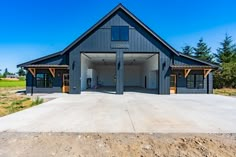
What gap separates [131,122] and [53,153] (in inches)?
138

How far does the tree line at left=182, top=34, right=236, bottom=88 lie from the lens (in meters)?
30.5

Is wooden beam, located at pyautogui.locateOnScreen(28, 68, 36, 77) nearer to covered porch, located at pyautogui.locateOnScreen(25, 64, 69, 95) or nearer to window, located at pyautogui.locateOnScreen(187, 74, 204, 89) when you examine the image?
→ covered porch, located at pyautogui.locateOnScreen(25, 64, 69, 95)

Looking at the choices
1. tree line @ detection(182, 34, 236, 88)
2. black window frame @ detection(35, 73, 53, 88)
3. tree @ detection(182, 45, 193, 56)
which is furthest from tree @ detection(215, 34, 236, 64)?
black window frame @ detection(35, 73, 53, 88)

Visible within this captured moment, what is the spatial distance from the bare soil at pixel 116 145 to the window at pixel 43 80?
50.0 ft

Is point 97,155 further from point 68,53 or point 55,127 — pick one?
point 68,53

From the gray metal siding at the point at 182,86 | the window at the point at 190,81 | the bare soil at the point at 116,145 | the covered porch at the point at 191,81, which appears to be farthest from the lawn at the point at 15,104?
the window at the point at 190,81

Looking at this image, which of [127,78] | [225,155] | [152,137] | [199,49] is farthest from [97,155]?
[199,49]

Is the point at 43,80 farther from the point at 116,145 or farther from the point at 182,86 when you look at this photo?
the point at 116,145

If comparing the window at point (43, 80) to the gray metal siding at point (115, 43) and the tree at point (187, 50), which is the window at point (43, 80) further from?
the tree at point (187, 50)

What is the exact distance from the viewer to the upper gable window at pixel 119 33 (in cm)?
1939

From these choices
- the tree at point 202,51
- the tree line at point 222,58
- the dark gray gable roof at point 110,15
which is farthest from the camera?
the tree at point 202,51

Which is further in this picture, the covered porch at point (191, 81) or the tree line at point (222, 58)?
the tree line at point (222, 58)

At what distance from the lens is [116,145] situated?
4871mm

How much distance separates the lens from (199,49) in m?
42.9
